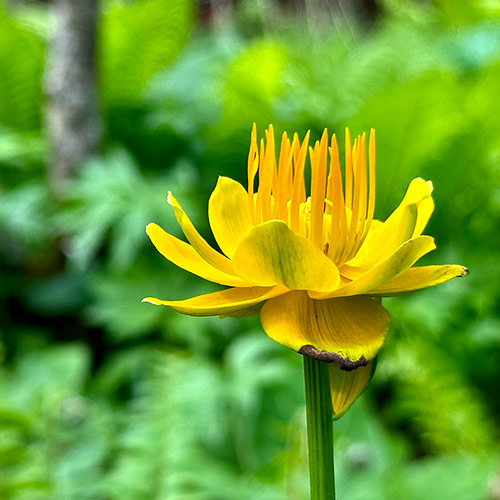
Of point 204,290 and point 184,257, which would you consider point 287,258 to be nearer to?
point 184,257

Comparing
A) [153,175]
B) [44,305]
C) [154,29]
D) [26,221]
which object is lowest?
[44,305]

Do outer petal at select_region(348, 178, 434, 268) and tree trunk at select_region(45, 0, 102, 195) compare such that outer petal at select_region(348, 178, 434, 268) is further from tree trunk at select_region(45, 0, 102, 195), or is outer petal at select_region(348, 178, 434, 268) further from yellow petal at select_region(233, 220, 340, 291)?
tree trunk at select_region(45, 0, 102, 195)

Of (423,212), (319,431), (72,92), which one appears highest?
(72,92)

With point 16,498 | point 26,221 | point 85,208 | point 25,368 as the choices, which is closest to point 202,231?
point 85,208

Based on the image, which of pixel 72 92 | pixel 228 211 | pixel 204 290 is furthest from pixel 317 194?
pixel 72 92

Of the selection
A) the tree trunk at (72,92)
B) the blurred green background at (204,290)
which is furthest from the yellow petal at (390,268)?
the tree trunk at (72,92)

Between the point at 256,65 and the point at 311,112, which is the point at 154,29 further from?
the point at 311,112

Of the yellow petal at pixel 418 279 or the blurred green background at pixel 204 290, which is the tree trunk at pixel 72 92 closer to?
the blurred green background at pixel 204 290
